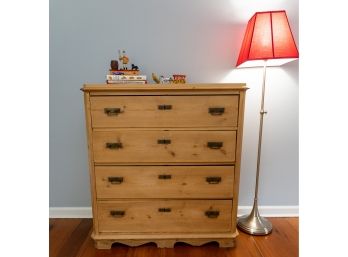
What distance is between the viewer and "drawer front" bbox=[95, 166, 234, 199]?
141cm

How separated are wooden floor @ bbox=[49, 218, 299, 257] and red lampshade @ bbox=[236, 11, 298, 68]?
131 cm

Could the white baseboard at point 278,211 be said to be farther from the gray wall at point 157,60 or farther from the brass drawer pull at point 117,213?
the brass drawer pull at point 117,213

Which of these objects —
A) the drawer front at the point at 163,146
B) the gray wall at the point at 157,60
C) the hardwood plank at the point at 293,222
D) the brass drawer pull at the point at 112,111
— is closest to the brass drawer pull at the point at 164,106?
the drawer front at the point at 163,146

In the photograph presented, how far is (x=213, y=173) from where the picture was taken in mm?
1410

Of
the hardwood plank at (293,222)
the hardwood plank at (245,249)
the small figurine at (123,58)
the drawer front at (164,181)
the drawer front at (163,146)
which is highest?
the small figurine at (123,58)

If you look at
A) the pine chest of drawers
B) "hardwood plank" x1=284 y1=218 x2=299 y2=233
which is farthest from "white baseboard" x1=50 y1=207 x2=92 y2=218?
"hardwood plank" x1=284 y1=218 x2=299 y2=233

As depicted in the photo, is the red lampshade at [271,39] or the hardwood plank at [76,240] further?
the hardwood plank at [76,240]

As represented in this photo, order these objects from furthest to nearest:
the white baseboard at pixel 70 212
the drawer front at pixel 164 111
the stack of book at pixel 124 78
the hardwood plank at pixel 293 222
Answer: the white baseboard at pixel 70 212
the hardwood plank at pixel 293 222
the stack of book at pixel 124 78
the drawer front at pixel 164 111

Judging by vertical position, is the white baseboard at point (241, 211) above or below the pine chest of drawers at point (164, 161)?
below

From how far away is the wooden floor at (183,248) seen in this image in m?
1.45

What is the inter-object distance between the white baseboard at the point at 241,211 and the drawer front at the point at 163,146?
757mm

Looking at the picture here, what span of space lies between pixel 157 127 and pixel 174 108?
163 mm
